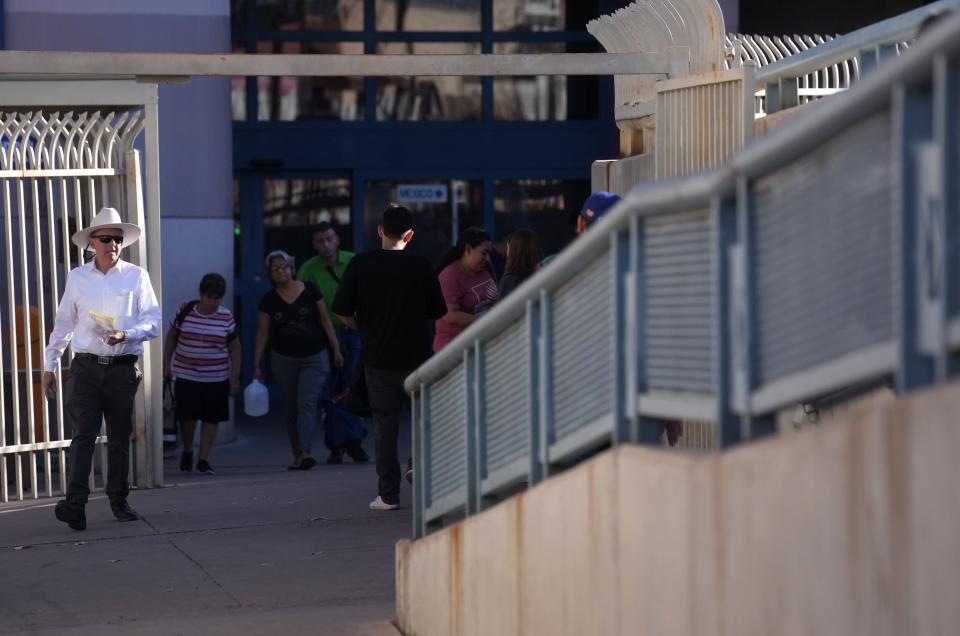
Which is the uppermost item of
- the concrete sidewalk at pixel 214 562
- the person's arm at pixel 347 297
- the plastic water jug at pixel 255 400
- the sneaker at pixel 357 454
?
the person's arm at pixel 347 297

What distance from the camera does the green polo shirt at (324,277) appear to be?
11961 mm

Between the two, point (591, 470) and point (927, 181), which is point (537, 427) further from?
point (927, 181)

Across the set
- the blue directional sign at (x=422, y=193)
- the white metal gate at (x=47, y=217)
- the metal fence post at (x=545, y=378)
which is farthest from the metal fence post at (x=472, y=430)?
the blue directional sign at (x=422, y=193)

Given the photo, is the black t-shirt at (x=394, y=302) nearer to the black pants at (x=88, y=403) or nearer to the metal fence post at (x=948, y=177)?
the black pants at (x=88, y=403)

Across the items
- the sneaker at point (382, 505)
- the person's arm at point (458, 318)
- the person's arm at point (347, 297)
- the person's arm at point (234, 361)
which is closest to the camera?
the person's arm at point (347, 297)

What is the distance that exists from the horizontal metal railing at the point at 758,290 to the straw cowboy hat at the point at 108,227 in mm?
4191

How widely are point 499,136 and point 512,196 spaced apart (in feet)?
2.12

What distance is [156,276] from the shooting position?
32.8 ft

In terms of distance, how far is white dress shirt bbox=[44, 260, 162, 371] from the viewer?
848 centimetres

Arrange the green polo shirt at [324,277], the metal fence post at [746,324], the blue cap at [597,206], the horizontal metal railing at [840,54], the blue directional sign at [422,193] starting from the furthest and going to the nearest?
the blue directional sign at [422,193] < the green polo shirt at [324,277] < the horizontal metal railing at [840,54] < the blue cap at [597,206] < the metal fence post at [746,324]

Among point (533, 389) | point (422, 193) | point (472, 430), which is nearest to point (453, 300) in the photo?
point (472, 430)

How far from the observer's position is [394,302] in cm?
853

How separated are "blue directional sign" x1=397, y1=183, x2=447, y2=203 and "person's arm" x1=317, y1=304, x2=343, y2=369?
15.2 ft

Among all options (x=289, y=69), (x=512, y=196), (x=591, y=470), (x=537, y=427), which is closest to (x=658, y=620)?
(x=591, y=470)
